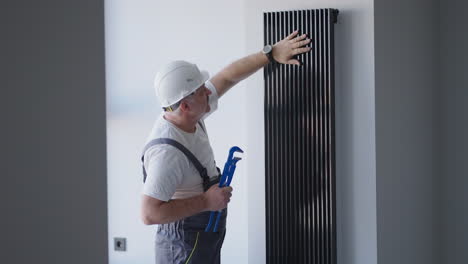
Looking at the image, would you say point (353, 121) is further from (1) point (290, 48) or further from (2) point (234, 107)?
(2) point (234, 107)

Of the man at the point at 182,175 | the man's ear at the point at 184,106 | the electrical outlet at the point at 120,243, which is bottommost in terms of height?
the electrical outlet at the point at 120,243

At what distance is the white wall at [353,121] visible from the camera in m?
2.78

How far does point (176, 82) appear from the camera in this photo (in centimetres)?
252

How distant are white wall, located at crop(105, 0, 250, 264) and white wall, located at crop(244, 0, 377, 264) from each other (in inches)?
29.3

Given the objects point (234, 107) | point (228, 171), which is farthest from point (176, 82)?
point (234, 107)

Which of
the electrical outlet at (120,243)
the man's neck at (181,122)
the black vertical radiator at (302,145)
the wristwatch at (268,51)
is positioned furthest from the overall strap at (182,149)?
the electrical outlet at (120,243)

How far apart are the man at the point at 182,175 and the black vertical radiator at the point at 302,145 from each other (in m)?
0.35
